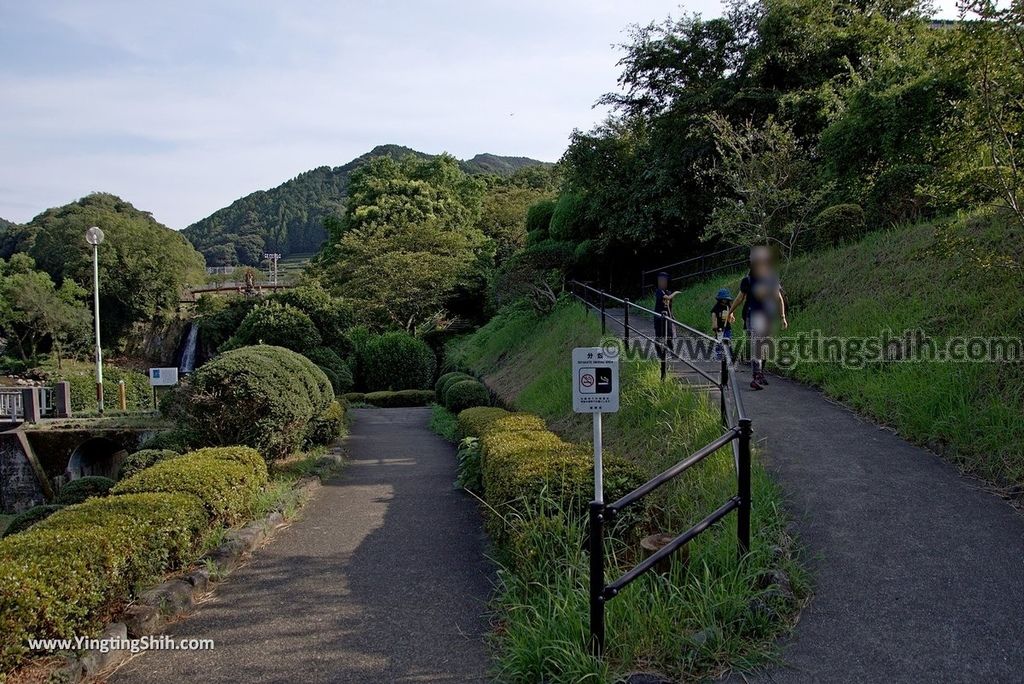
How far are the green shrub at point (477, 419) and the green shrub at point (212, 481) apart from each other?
326cm

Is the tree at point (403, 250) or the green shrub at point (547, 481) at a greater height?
the tree at point (403, 250)

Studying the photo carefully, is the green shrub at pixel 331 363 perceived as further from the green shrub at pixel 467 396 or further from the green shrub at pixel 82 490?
the green shrub at pixel 82 490

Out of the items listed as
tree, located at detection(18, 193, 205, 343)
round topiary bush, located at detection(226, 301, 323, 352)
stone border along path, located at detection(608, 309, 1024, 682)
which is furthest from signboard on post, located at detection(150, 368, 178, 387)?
tree, located at detection(18, 193, 205, 343)

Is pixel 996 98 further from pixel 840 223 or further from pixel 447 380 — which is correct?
pixel 447 380

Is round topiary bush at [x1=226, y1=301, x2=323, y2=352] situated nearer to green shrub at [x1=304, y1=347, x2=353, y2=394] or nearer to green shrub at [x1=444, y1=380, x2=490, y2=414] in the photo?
green shrub at [x1=304, y1=347, x2=353, y2=394]

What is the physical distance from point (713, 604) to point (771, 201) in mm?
10624

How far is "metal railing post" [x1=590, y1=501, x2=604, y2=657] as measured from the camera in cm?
313

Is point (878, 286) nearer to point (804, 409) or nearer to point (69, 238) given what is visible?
point (804, 409)

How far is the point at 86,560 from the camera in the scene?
4.29m

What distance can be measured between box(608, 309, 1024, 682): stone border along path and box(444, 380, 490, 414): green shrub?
869 cm

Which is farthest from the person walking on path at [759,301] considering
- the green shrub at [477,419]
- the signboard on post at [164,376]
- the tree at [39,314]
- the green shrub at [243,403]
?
the tree at [39,314]

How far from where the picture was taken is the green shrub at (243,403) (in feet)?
28.3

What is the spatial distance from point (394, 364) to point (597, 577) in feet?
70.9

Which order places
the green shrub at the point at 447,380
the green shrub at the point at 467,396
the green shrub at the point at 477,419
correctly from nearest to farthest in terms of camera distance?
the green shrub at the point at 477,419, the green shrub at the point at 467,396, the green shrub at the point at 447,380
